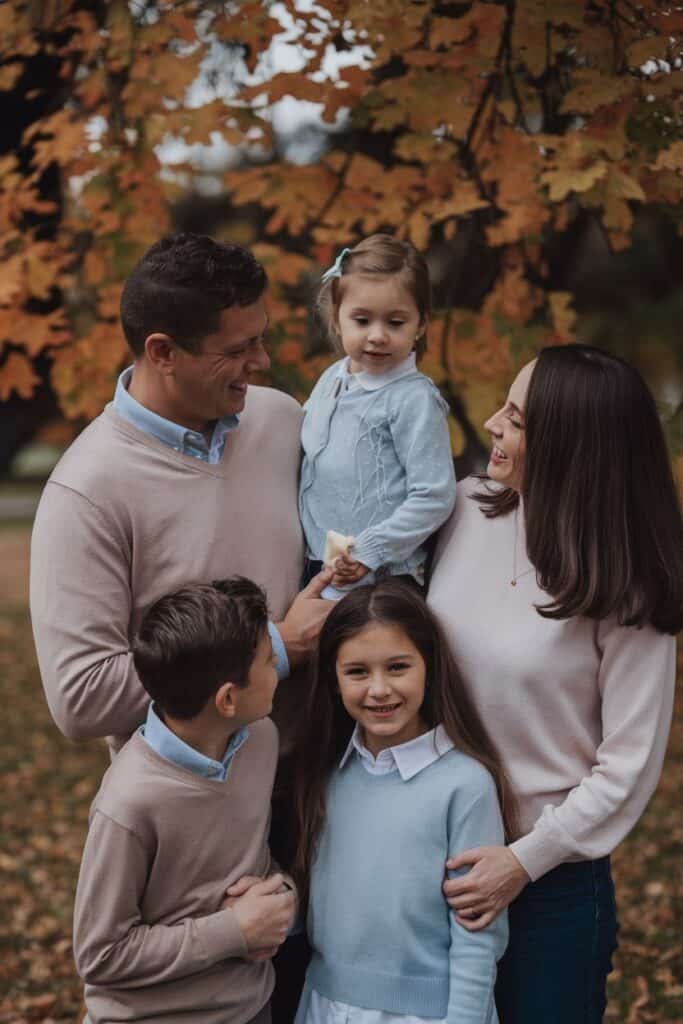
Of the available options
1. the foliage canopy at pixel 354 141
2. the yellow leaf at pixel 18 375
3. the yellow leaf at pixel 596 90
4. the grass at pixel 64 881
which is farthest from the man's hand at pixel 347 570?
the grass at pixel 64 881

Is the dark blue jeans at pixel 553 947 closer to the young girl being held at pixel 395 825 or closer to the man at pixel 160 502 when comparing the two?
the young girl being held at pixel 395 825

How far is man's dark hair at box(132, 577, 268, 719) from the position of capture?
2463 millimetres

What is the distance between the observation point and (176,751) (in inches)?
98.0

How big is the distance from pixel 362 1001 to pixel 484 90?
3097 mm

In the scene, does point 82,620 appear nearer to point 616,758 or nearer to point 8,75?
point 616,758

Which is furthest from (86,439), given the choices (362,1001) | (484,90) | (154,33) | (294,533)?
(484,90)

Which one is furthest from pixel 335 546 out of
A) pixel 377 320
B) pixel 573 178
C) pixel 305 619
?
pixel 573 178

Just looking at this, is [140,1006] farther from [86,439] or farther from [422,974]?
[86,439]

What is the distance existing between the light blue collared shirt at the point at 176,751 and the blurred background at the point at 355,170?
4.79ft

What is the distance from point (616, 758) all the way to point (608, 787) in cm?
6

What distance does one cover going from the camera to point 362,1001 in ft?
8.54

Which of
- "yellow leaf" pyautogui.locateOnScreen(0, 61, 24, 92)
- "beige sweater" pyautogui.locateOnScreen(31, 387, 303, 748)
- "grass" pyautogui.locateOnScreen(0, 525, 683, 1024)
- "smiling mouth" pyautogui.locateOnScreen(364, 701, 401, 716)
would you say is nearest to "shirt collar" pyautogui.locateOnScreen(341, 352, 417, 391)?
"beige sweater" pyautogui.locateOnScreen(31, 387, 303, 748)

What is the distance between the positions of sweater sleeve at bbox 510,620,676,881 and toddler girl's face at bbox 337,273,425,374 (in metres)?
0.78

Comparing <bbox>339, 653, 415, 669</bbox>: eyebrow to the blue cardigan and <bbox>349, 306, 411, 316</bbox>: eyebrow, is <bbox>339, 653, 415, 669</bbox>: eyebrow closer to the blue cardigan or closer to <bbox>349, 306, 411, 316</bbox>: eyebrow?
the blue cardigan
